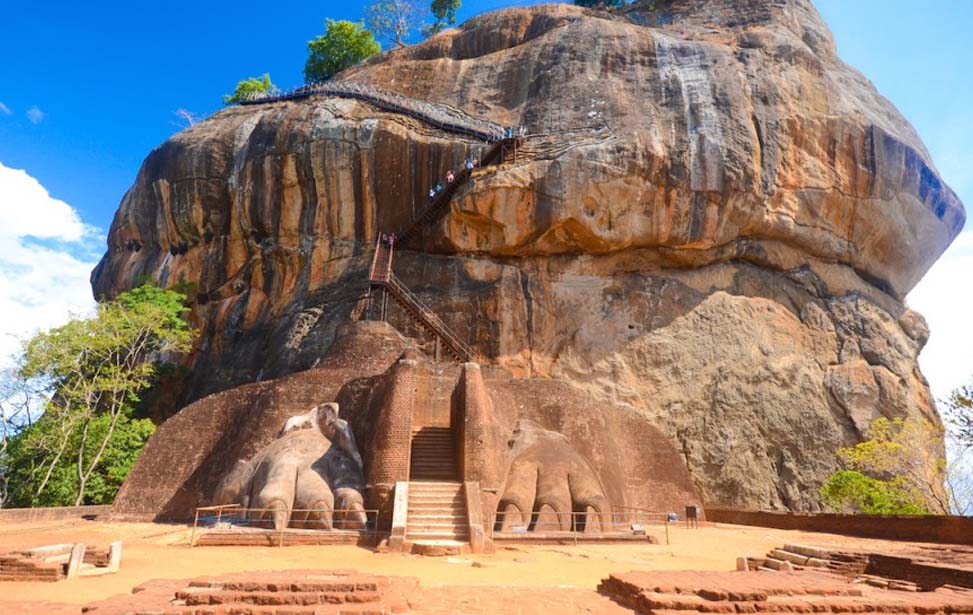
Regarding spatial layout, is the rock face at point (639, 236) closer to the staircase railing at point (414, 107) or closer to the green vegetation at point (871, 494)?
the staircase railing at point (414, 107)

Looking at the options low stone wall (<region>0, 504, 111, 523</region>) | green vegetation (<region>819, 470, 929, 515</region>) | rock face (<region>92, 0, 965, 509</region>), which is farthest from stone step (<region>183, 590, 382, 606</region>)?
rock face (<region>92, 0, 965, 509</region>)

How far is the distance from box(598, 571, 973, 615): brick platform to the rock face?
17.7m

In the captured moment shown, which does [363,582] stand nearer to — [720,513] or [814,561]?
[814,561]

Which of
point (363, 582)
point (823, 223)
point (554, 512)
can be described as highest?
point (823, 223)

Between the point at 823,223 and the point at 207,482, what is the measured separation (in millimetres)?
24152

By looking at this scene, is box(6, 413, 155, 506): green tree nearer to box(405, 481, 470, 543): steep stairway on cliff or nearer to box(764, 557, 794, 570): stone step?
box(405, 481, 470, 543): steep stairway on cliff

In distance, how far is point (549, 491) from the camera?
13.1 m

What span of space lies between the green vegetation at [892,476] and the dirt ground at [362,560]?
5.52m

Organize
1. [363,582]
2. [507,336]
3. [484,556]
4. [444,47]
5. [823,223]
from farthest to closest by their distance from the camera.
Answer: [444,47], [823,223], [507,336], [484,556], [363,582]

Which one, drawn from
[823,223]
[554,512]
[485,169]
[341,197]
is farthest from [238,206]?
[823,223]

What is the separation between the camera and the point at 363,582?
5336 millimetres

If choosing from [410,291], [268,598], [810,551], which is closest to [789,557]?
[810,551]

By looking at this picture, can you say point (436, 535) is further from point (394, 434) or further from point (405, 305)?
point (405, 305)

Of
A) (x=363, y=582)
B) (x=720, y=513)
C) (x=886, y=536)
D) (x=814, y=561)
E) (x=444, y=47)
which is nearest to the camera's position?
(x=363, y=582)
